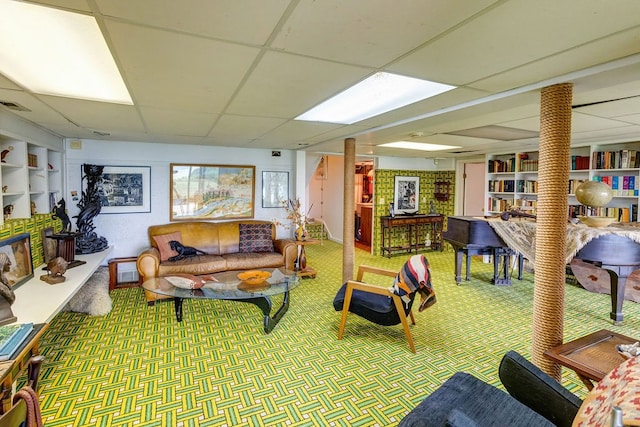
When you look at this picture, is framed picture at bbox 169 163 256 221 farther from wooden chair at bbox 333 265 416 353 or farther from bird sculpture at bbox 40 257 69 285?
wooden chair at bbox 333 265 416 353

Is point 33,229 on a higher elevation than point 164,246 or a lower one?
higher

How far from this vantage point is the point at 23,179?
11.3 ft

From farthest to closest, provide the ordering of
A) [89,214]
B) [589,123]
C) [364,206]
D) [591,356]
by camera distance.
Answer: [364,206], [89,214], [589,123], [591,356]

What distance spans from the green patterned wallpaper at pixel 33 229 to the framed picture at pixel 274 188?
10.2 feet

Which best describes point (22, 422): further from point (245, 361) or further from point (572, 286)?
point (572, 286)

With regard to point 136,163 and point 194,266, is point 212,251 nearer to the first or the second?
point 194,266

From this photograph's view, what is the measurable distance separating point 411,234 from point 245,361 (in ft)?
18.3

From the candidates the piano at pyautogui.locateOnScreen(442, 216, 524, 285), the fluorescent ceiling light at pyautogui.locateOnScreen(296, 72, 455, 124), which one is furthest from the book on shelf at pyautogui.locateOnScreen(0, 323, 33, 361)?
the piano at pyautogui.locateOnScreen(442, 216, 524, 285)

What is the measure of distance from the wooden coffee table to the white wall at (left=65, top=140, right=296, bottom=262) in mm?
5142

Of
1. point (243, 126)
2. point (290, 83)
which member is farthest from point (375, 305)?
point (243, 126)

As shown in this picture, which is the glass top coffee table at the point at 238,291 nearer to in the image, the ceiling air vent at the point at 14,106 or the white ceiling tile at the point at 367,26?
the ceiling air vent at the point at 14,106

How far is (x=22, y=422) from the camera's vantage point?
1217 millimetres

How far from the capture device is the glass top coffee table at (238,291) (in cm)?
334

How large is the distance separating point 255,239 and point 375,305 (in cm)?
278
